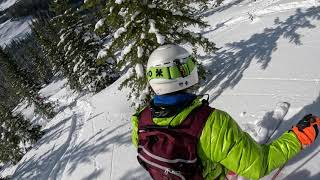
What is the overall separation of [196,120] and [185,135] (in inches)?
7.0

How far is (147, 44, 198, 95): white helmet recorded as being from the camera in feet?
11.7

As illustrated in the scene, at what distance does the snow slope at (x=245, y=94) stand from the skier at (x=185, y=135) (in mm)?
2292

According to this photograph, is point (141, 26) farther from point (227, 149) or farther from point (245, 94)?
point (227, 149)

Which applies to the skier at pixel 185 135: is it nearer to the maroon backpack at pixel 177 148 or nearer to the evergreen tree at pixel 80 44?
the maroon backpack at pixel 177 148

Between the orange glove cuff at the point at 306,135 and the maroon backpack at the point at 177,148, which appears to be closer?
the maroon backpack at the point at 177,148

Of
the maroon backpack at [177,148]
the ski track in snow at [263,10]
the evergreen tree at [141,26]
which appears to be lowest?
the ski track in snow at [263,10]

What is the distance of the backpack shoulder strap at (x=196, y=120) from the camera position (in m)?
3.40

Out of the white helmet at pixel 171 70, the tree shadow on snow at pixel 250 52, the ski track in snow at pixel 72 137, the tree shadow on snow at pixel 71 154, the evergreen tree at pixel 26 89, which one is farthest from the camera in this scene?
the evergreen tree at pixel 26 89

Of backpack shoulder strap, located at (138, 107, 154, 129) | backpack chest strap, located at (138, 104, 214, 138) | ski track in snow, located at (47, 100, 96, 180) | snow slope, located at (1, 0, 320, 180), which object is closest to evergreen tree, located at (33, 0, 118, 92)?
ski track in snow, located at (47, 100, 96, 180)

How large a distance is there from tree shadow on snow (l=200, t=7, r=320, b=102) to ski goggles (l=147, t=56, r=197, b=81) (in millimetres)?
8105

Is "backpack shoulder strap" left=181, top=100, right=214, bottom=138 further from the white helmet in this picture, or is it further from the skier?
the white helmet

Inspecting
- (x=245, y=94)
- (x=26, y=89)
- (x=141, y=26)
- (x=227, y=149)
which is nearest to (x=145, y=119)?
(x=227, y=149)

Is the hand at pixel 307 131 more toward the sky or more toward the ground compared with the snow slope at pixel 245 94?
more toward the sky

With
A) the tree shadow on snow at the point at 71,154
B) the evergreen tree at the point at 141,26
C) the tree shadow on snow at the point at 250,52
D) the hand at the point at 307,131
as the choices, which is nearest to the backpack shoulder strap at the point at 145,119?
the hand at the point at 307,131
